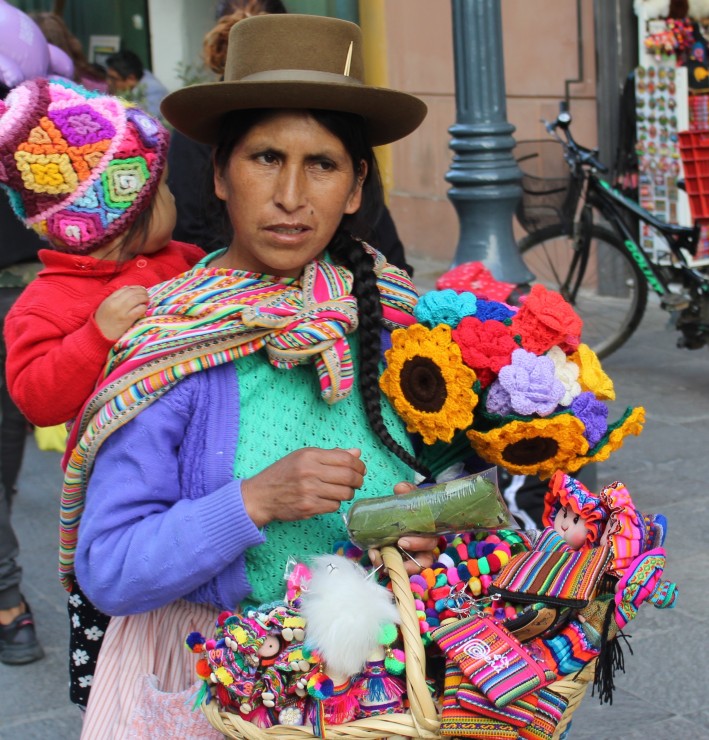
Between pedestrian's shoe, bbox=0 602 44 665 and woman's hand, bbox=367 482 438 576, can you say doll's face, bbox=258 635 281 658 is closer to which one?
woman's hand, bbox=367 482 438 576

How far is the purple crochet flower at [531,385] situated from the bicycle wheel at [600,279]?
16.9ft

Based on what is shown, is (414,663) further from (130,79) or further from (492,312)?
(130,79)

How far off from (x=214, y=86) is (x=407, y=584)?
0.81m

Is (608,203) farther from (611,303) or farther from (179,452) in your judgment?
(179,452)

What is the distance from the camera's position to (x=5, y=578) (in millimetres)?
3996

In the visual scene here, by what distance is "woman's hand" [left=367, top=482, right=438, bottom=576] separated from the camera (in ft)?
5.82

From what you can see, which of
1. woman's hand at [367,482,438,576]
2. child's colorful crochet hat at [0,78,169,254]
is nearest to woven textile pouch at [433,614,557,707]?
woman's hand at [367,482,438,576]

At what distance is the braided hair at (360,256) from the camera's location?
1.93 m

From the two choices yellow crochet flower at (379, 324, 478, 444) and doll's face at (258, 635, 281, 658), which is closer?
doll's face at (258, 635, 281, 658)

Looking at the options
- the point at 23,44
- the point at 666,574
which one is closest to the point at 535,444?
the point at 23,44

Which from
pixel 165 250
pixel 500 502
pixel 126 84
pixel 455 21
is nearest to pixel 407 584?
pixel 500 502

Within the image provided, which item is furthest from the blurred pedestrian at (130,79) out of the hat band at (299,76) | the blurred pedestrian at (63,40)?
the hat band at (299,76)

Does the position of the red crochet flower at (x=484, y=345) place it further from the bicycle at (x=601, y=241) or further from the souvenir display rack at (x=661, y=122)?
the souvenir display rack at (x=661, y=122)

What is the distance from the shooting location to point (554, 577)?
1724 mm
